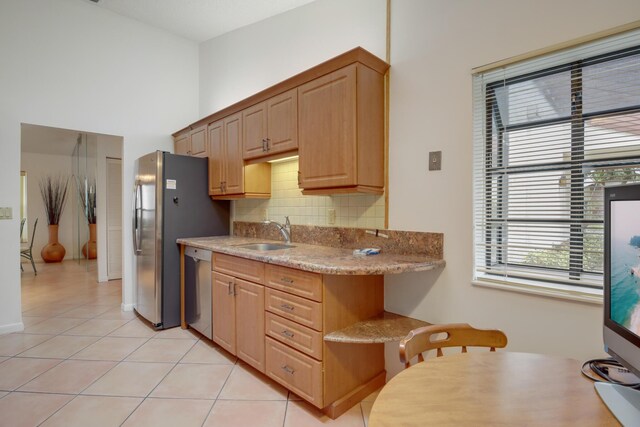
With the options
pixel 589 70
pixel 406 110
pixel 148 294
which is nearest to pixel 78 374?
pixel 148 294

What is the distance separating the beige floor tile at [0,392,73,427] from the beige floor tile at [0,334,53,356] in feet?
2.75

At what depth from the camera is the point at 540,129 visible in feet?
5.52

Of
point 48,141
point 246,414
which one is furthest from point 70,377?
point 48,141

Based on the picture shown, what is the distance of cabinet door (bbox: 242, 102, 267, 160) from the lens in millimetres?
2703

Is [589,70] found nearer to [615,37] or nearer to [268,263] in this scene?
[615,37]

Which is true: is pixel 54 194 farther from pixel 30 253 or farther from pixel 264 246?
pixel 264 246

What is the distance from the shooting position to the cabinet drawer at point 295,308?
1.79 metres

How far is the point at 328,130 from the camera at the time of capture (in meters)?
2.16

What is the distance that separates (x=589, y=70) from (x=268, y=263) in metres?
1.99

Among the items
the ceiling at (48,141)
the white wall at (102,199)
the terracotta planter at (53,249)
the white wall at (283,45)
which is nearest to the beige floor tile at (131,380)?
the white wall at (283,45)

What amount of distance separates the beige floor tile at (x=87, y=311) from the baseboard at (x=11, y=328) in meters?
0.42

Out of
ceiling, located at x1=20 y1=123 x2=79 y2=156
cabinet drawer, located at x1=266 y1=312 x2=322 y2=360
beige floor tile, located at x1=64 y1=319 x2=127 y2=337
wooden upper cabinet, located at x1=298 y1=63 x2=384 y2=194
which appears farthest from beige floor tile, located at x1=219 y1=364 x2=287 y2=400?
ceiling, located at x1=20 y1=123 x2=79 y2=156

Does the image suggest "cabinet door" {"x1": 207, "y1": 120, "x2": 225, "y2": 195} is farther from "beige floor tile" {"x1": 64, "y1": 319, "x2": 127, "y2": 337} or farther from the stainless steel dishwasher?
"beige floor tile" {"x1": 64, "y1": 319, "x2": 127, "y2": 337}

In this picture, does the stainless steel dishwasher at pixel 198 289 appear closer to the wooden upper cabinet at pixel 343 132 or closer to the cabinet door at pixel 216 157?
the cabinet door at pixel 216 157
